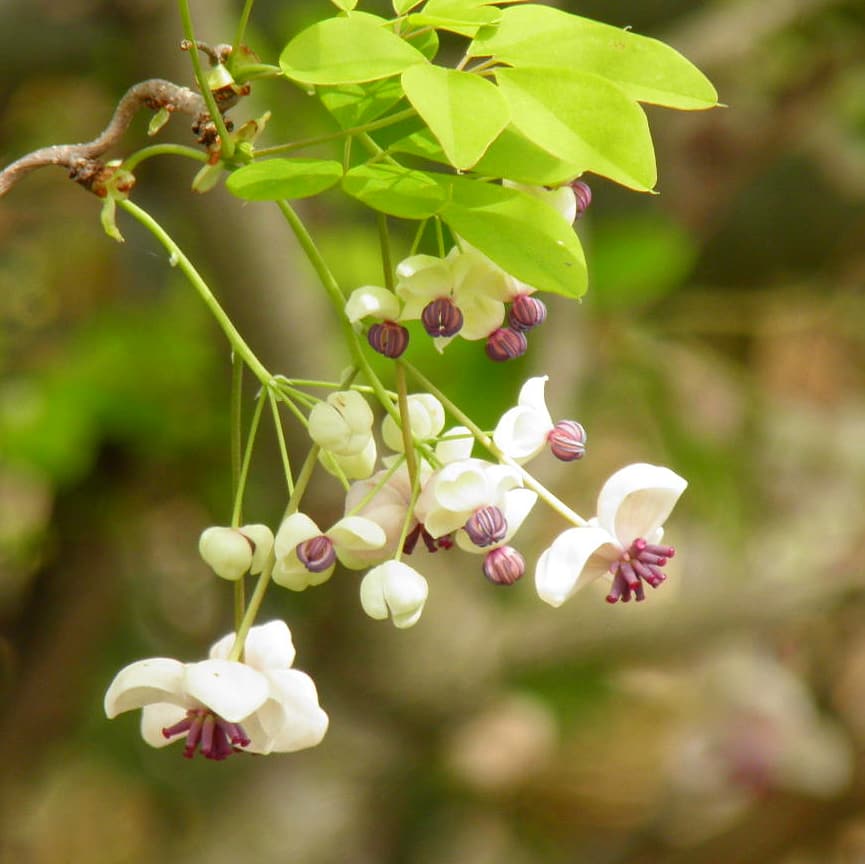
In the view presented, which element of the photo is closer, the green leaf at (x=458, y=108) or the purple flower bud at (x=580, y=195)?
the green leaf at (x=458, y=108)

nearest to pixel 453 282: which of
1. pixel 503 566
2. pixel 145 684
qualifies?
pixel 503 566

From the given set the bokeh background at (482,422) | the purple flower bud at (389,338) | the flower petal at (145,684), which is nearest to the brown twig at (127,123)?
the purple flower bud at (389,338)

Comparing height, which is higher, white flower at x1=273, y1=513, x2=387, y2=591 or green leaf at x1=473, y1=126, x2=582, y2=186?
green leaf at x1=473, y1=126, x2=582, y2=186

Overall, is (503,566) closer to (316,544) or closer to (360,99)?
(316,544)

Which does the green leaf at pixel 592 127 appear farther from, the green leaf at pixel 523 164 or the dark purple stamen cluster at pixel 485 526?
the dark purple stamen cluster at pixel 485 526

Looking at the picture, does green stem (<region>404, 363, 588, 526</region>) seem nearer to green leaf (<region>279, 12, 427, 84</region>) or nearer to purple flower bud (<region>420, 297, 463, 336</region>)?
purple flower bud (<region>420, 297, 463, 336</region>)

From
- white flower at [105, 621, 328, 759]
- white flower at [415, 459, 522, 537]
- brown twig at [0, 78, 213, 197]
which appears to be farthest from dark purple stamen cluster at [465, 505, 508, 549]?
brown twig at [0, 78, 213, 197]
